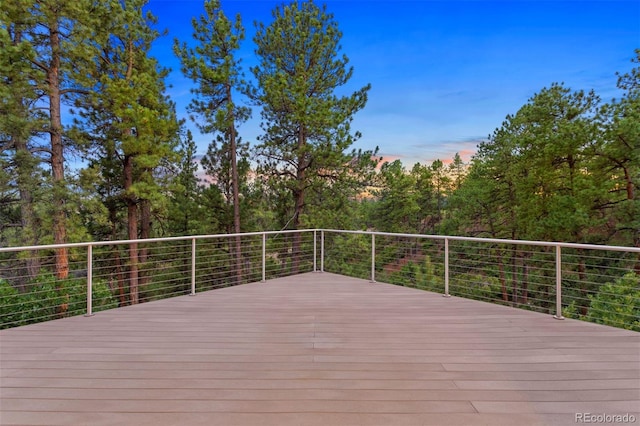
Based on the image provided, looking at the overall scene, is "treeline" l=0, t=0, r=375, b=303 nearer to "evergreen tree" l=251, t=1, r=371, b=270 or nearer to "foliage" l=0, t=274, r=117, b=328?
"evergreen tree" l=251, t=1, r=371, b=270

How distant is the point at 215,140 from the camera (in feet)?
41.1

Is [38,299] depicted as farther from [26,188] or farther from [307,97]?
[307,97]

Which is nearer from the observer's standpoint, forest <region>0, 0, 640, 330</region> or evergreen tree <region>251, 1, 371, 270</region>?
forest <region>0, 0, 640, 330</region>

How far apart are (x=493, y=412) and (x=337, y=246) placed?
11908mm

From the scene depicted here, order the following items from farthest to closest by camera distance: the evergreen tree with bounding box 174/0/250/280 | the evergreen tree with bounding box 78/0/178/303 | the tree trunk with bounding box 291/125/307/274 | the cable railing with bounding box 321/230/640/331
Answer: the tree trunk with bounding box 291/125/307/274 → the evergreen tree with bounding box 174/0/250/280 → the evergreen tree with bounding box 78/0/178/303 → the cable railing with bounding box 321/230/640/331

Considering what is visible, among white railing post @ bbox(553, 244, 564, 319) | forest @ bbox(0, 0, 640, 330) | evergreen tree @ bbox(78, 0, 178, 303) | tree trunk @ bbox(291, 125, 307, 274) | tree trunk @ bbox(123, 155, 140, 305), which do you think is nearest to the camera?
white railing post @ bbox(553, 244, 564, 319)

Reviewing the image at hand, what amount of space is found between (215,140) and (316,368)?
36.8 ft

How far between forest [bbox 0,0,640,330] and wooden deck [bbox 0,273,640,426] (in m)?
6.19

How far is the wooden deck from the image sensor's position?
192 cm

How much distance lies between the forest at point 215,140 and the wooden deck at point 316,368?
6.19 m

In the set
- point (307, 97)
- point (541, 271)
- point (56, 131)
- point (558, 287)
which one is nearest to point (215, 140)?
point (307, 97)

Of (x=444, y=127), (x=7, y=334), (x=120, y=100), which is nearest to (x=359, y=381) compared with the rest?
(x=7, y=334)

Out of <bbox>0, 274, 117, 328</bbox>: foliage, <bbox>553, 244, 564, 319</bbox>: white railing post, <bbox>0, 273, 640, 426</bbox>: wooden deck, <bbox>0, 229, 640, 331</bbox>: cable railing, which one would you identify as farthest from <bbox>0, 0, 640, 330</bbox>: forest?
<bbox>553, 244, 564, 319</bbox>: white railing post

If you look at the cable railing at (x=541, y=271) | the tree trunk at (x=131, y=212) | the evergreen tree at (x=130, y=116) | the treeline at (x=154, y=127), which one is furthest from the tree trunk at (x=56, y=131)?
the cable railing at (x=541, y=271)
